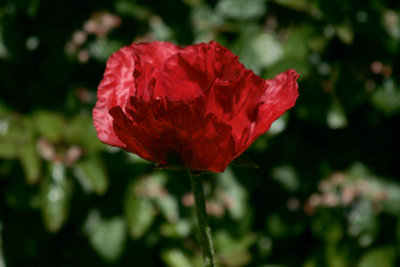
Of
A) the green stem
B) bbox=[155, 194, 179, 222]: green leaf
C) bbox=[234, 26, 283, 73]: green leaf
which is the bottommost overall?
bbox=[155, 194, 179, 222]: green leaf

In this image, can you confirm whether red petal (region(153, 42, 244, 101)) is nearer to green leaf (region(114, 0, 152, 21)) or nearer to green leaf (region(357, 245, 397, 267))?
green leaf (region(114, 0, 152, 21))

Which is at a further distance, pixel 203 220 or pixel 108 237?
pixel 108 237

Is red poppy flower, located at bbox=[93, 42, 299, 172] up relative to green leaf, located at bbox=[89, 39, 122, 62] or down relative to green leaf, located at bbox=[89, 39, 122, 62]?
up

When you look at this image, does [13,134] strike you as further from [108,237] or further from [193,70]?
[193,70]

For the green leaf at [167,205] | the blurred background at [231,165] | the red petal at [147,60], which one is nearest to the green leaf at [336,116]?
the blurred background at [231,165]

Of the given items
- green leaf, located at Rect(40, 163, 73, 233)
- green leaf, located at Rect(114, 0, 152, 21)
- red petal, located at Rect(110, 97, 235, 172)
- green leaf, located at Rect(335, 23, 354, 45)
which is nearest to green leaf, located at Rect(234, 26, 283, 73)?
green leaf, located at Rect(335, 23, 354, 45)

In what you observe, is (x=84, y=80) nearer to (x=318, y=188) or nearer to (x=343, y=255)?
(x=318, y=188)

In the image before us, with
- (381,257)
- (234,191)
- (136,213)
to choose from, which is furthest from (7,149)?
(381,257)
